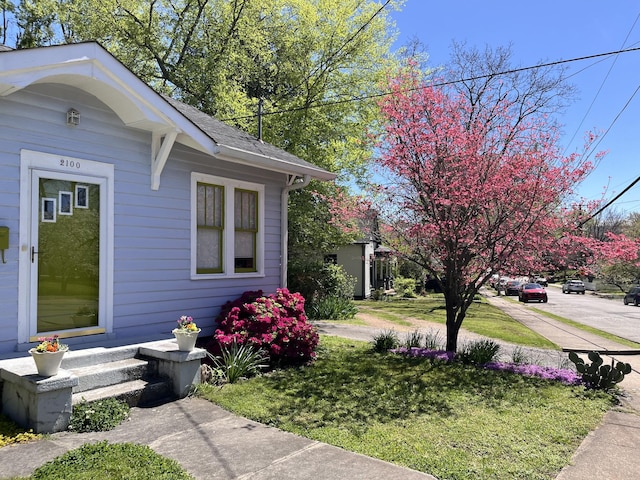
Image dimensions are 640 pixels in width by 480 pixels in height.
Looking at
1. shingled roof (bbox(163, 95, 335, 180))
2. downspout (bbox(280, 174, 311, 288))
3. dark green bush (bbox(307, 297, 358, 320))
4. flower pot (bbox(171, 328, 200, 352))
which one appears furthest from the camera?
dark green bush (bbox(307, 297, 358, 320))

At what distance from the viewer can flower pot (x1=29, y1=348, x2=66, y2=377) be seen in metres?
4.25

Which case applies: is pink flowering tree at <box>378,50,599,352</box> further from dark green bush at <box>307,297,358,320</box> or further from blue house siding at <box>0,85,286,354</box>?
dark green bush at <box>307,297,358,320</box>

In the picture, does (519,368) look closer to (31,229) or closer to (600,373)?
(600,373)

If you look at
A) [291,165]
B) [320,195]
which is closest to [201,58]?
[320,195]

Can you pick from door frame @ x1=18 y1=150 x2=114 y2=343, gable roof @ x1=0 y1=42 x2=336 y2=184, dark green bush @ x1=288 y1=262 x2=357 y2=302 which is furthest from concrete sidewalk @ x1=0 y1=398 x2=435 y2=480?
dark green bush @ x1=288 y1=262 x2=357 y2=302

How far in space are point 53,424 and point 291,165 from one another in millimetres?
5723

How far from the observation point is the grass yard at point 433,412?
13.4ft

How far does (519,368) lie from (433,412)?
3171 millimetres

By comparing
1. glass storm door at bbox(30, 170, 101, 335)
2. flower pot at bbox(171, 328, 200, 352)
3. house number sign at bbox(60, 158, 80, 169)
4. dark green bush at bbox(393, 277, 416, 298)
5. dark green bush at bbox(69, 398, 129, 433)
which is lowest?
dark green bush at bbox(393, 277, 416, 298)

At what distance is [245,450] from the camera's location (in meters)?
4.08

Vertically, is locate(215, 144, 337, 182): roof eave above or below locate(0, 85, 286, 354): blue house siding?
above

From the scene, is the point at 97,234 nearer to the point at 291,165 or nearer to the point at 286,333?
the point at 286,333

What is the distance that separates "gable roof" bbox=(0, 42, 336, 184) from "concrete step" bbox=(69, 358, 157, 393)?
2.75 metres

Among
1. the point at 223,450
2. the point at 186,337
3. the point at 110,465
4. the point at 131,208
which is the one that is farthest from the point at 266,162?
the point at 110,465
